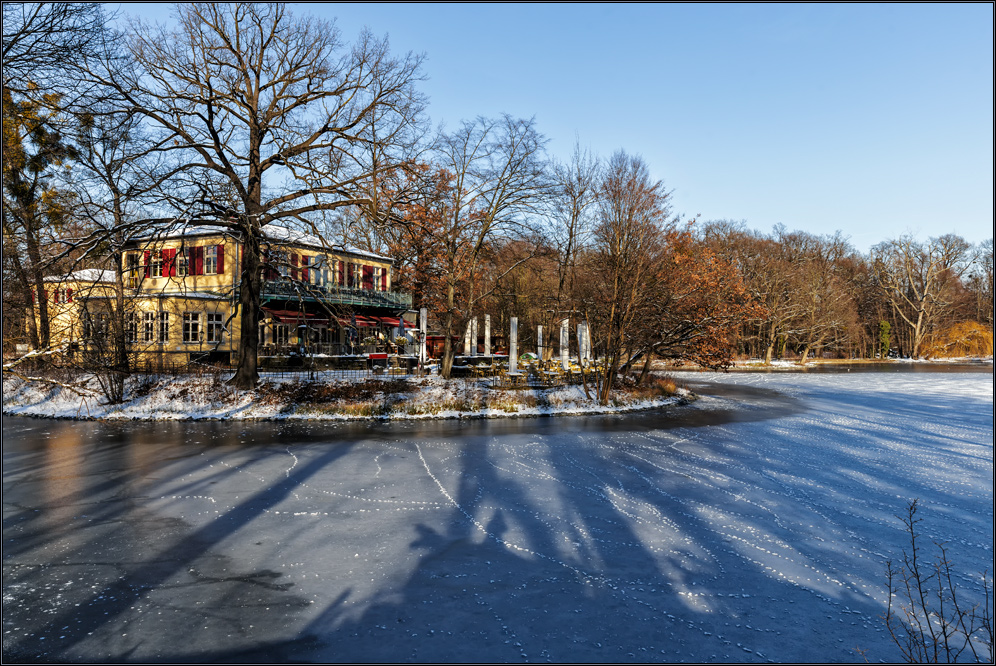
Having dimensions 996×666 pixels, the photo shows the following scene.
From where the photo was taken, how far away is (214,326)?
96.3 feet

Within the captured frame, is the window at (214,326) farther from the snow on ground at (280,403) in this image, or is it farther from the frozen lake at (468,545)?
the frozen lake at (468,545)

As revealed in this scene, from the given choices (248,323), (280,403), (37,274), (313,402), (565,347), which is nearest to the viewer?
(37,274)

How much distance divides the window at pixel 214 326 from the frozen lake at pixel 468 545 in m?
16.6

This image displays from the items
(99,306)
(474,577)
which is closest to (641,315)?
(474,577)

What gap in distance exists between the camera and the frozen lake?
15.1ft

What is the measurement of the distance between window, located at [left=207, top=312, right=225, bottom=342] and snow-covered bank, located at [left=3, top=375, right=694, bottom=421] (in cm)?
914

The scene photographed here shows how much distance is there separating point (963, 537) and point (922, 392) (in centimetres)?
2252

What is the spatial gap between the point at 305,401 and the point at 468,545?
41.4 ft

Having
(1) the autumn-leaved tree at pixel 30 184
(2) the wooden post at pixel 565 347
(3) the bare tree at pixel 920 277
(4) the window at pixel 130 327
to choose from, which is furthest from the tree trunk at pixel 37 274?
(3) the bare tree at pixel 920 277

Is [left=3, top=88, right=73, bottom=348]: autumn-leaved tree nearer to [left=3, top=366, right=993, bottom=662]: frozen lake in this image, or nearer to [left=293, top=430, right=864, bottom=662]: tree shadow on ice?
[left=3, top=366, right=993, bottom=662]: frozen lake

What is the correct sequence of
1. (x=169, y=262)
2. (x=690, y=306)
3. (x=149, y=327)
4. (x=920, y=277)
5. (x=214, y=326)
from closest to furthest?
(x=149, y=327) → (x=169, y=262) → (x=690, y=306) → (x=214, y=326) → (x=920, y=277)

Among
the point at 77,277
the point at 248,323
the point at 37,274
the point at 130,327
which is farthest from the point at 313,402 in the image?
the point at 37,274

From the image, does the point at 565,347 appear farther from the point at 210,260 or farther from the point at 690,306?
the point at 210,260

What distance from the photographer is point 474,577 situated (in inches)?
225
